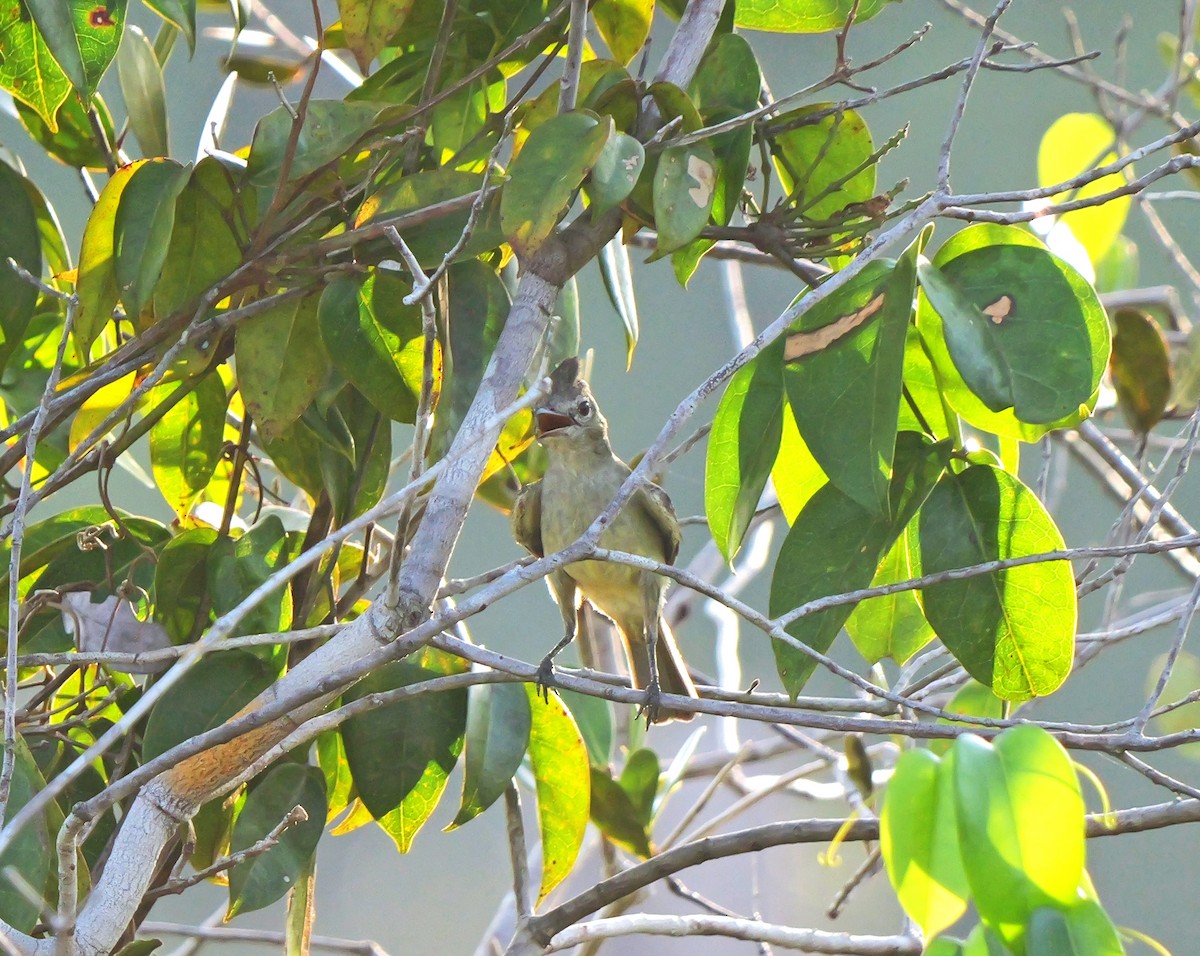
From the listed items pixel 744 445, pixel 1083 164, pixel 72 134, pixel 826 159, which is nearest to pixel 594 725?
pixel 744 445

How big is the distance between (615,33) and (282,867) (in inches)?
45.6

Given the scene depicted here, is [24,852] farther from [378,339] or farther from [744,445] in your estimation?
[744,445]

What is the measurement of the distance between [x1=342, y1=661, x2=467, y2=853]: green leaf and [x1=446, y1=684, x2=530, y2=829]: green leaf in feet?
0.11

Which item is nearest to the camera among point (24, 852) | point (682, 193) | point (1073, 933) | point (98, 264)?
point (1073, 933)

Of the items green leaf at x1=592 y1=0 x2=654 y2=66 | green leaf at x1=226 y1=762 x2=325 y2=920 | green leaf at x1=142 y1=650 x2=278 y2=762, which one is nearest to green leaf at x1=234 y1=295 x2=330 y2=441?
green leaf at x1=142 y1=650 x2=278 y2=762

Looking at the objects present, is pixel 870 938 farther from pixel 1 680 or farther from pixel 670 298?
pixel 670 298

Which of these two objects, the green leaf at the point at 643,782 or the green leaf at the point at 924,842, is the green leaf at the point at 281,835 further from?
the green leaf at the point at 924,842

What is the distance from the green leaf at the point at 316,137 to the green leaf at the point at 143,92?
0.31 metres

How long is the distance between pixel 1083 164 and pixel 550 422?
1.05 meters

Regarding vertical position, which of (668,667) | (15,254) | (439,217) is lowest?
(668,667)

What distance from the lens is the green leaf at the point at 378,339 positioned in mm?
1420

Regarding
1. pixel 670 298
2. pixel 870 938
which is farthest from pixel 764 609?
pixel 870 938

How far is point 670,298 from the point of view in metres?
5.07

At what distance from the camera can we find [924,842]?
2.50 feet
